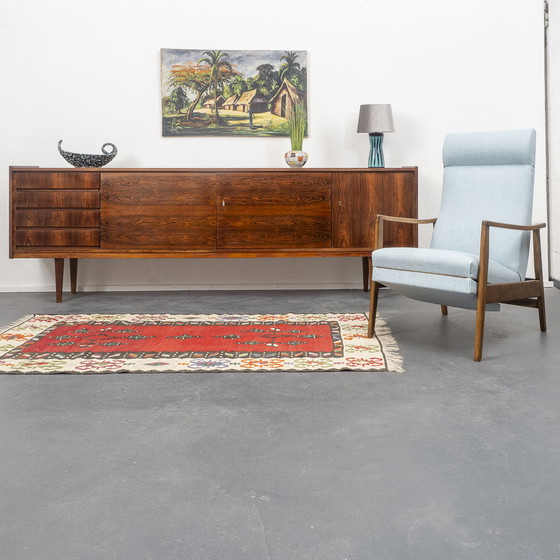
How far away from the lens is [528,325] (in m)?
3.28

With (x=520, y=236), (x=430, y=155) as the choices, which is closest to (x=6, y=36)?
(x=430, y=155)

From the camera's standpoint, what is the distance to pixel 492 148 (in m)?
3.18

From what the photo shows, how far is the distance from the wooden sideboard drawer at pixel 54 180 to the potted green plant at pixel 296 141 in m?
1.36

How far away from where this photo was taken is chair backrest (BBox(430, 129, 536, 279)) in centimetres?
302

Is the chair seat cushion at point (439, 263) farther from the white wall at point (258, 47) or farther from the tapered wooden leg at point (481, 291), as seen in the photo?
the white wall at point (258, 47)

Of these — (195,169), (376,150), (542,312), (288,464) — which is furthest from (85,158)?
(288,464)

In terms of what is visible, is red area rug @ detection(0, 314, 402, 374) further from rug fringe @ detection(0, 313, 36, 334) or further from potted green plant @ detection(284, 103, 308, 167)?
potted green plant @ detection(284, 103, 308, 167)

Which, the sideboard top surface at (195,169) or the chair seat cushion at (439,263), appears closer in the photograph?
the chair seat cushion at (439,263)

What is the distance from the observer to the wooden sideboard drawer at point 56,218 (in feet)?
13.9

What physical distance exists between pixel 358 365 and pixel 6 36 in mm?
3924

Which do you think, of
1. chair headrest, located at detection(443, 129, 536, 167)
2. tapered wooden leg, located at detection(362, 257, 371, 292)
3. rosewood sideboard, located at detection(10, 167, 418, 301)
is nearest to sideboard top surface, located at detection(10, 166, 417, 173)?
rosewood sideboard, located at detection(10, 167, 418, 301)

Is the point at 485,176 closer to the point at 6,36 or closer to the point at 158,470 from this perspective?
the point at 158,470

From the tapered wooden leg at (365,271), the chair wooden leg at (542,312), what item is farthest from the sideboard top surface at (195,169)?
the chair wooden leg at (542,312)

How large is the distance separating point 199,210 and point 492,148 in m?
1.99
